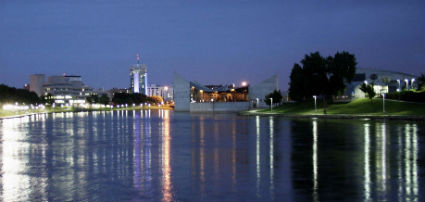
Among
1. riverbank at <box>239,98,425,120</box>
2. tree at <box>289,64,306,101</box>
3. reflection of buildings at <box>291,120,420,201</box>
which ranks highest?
tree at <box>289,64,306,101</box>

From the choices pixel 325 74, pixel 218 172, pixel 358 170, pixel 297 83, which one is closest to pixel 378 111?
pixel 325 74

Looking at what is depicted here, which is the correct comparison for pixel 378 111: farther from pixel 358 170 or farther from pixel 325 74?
pixel 358 170

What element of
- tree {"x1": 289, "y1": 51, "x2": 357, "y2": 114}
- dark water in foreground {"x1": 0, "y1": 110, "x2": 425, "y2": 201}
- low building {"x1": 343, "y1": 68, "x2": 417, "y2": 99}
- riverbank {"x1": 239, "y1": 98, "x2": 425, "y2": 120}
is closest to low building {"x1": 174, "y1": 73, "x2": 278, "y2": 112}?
low building {"x1": 343, "y1": 68, "x2": 417, "y2": 99}

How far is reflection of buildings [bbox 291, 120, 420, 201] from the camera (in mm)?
11281

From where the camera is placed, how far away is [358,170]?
48.2 ft

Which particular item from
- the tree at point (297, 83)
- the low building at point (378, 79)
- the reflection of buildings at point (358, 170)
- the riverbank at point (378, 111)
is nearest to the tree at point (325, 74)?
the tree at point (297, 83)

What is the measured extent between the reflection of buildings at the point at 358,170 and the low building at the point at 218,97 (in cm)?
11225

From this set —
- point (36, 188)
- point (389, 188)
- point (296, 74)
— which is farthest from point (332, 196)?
point (296, 74)

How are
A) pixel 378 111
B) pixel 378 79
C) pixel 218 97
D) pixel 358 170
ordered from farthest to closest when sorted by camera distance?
pixel 218 97 < pixel 378 79 < pixel 378 111 < pixel 358 170

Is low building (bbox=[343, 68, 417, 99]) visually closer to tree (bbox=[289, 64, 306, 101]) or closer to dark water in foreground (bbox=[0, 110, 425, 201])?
tree (bbox=[289, 64, 306, 101])

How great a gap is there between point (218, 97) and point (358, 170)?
138m

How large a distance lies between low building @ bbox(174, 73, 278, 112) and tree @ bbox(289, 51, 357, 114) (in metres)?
A: 51.8

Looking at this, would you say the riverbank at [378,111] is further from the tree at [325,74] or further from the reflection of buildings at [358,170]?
the reflection of buildings at [358,170]

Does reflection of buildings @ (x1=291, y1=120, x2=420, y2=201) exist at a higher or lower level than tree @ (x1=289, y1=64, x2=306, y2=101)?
lower
